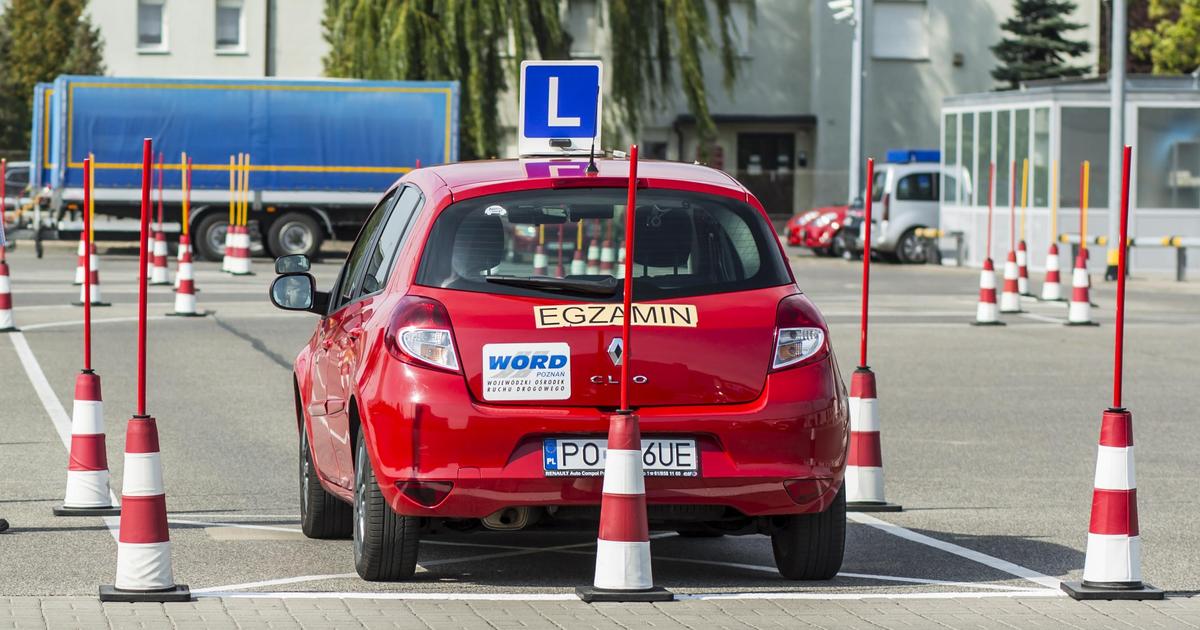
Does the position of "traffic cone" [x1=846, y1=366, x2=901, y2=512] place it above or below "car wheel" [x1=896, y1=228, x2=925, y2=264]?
below

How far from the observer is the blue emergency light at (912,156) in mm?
40050

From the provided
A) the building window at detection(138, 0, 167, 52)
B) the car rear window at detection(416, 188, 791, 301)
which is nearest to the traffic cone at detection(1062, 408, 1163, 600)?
the car rear window at detection(416, 188, 791, 301)

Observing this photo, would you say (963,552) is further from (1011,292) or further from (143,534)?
(1011,292)

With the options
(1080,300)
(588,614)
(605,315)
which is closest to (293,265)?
(605,315)

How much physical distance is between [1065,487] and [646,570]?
425 centimetres

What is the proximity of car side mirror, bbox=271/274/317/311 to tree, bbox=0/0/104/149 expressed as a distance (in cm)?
4587

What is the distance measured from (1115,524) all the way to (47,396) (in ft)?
29.8

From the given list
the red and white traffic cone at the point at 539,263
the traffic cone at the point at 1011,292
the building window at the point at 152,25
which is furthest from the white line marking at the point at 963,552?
the building window at the point at 152,25

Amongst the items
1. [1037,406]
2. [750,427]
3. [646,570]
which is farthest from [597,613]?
[1037,406]

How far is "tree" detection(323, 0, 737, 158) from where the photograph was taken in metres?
42.1

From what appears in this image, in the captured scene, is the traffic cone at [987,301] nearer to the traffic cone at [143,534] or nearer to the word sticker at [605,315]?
the word sticker at [605,315]

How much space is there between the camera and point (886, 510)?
9.76m

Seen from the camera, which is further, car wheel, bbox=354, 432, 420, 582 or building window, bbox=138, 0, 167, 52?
building window, bbox=138, 0, 167, 52

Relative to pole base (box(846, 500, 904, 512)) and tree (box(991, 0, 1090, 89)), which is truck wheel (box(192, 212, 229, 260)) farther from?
pole base (box(846, 500, 904, 512))
